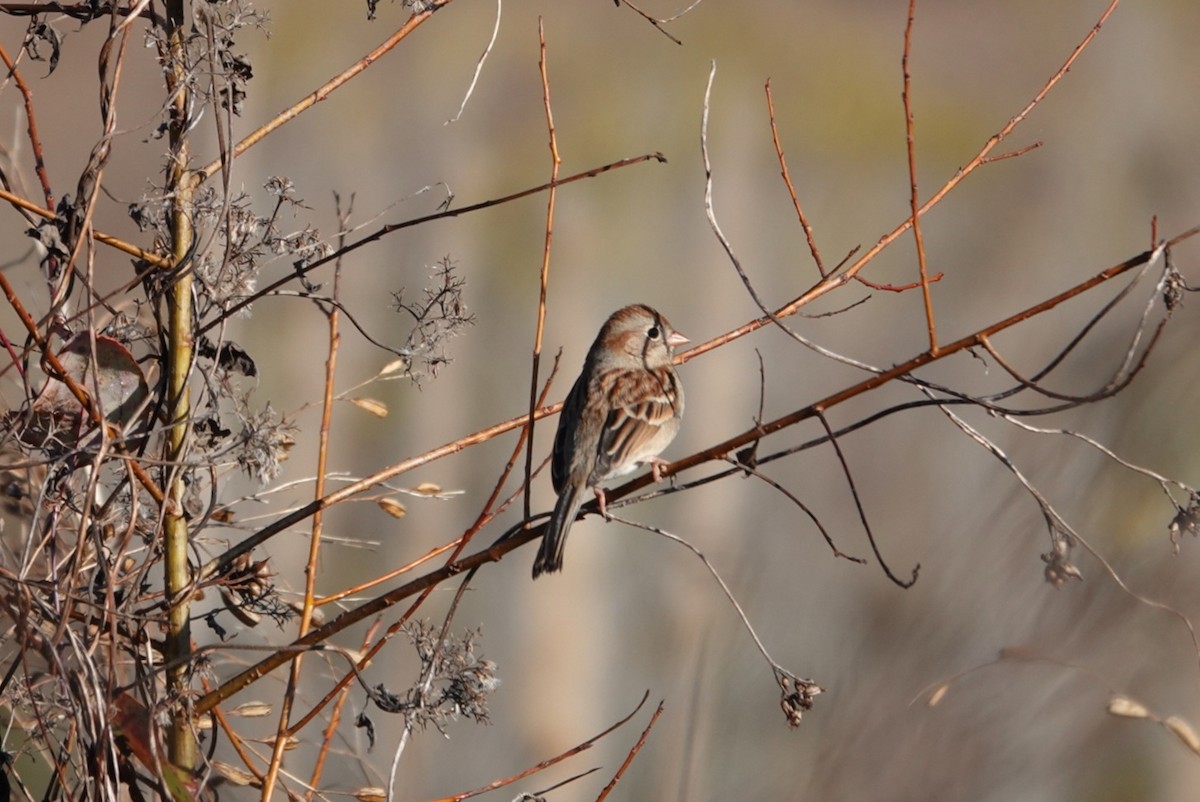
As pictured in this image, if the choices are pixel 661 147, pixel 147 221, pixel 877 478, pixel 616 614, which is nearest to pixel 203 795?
pixel 147 221

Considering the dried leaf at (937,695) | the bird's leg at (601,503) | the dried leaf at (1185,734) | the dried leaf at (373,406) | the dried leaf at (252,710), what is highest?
the dried leaf at (373,406)

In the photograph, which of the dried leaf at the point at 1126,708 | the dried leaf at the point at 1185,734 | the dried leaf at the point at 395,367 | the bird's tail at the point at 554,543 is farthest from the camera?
the bird's tail at the point at 554,543

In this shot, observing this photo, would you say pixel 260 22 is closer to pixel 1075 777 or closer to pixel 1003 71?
pixel 1075 777

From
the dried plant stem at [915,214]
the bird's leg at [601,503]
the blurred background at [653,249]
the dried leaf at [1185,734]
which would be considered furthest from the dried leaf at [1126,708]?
the blurred background at [653,249]

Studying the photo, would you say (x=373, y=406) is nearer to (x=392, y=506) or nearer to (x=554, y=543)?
(x=392, y=506)

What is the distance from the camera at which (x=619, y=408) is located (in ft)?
10.1

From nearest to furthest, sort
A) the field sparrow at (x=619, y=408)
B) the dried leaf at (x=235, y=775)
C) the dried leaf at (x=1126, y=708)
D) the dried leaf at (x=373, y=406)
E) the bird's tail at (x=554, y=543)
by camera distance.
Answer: the dried leaf at (x=1126, y=708), the dried leaf at (x=235, y=775), the dried leaf at (x=373, y=406), the bird's tail at (x=554, y=543), the field sparrow at (x=619, y=408)

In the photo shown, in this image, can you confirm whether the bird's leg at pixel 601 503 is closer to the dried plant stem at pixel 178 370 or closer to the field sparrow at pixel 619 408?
the field sparrow at pixel 619 408

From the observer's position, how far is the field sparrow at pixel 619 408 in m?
2.94

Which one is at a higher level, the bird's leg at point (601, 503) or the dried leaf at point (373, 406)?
the dried leaf at point (373, 406)

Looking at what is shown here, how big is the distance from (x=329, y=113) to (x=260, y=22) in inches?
309

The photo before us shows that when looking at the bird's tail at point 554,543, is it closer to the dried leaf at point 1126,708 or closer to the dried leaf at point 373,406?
the dried leaf at point 373,406

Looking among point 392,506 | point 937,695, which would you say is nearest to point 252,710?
point 392,506

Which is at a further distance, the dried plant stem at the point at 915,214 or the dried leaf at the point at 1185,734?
the dried plant stem at the point at 915,214
